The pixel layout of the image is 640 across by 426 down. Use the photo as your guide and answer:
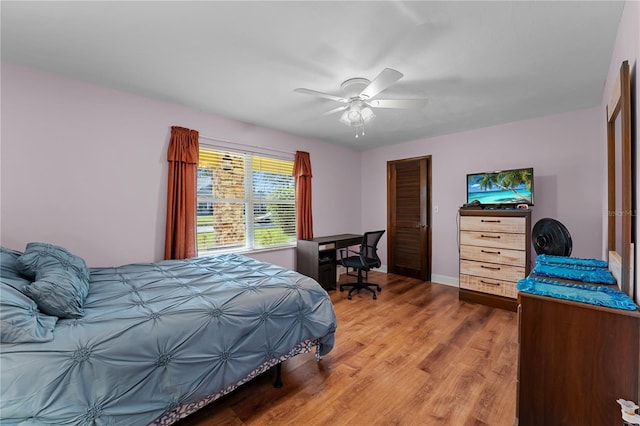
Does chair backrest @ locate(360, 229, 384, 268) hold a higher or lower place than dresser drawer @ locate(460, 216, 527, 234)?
lower

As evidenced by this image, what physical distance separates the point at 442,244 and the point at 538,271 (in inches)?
108

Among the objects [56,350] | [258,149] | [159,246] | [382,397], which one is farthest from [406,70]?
[159,246]

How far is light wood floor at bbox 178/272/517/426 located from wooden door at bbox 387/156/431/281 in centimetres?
164

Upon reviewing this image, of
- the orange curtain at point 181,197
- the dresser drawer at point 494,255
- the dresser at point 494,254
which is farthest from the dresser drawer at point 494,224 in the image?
the orange curtain at point 181,197

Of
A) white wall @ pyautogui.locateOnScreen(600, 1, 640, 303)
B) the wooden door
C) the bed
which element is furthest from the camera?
the wooden door

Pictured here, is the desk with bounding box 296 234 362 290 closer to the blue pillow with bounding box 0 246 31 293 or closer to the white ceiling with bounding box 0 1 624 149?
the white ceiling with bounding box 0 1 624 149

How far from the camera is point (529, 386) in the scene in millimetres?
1305

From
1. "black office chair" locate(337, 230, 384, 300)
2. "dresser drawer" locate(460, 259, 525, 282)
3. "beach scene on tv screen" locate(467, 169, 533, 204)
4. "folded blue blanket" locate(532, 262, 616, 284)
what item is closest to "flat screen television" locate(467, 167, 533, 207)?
"beach scene on tv screen" locate(467, 169, 533, 204)

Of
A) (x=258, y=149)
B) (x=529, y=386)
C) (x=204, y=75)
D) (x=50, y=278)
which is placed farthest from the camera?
(x=258, y=149)

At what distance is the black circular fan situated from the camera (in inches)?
84.7

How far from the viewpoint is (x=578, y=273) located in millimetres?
1627

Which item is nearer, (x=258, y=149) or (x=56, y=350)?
(x=56, y=350)

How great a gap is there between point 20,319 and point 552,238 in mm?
3433

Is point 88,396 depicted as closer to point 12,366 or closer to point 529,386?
point 12,366
